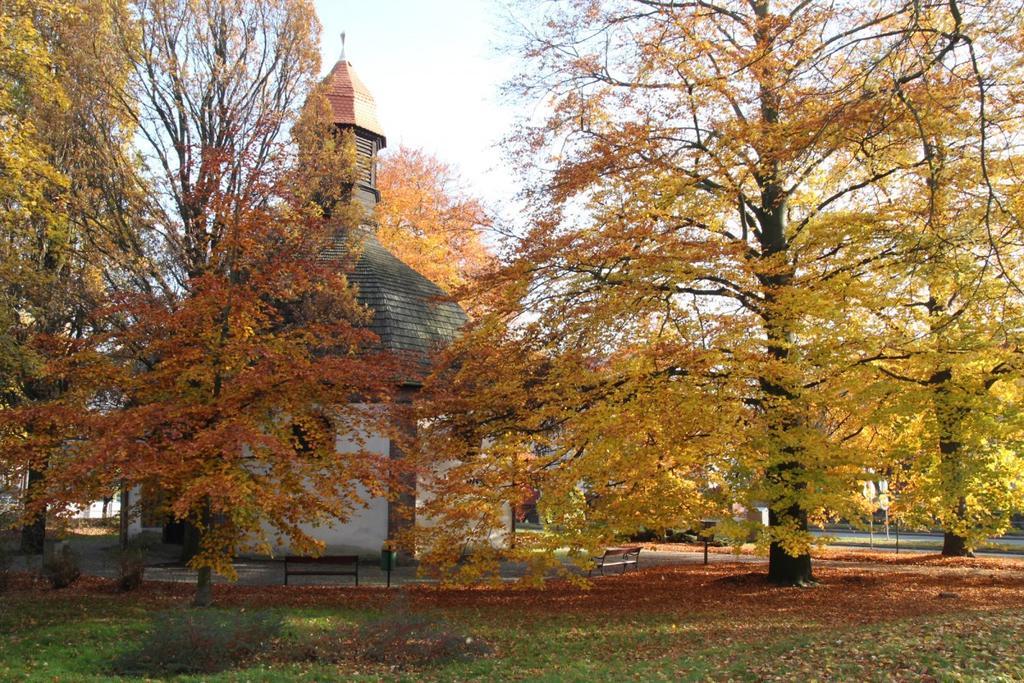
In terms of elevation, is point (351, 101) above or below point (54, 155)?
above

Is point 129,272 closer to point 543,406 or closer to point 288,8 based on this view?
point 288,8

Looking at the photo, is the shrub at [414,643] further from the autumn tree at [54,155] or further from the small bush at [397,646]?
the autumn tree at [54,155]

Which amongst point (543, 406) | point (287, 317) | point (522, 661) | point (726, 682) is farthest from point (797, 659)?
point (287, 317)

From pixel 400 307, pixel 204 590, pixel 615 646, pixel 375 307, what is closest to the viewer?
pixel 615 646

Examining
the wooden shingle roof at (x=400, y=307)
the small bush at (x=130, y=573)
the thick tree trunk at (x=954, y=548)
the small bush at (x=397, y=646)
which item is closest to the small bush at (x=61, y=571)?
the small bush at (x=130, y=573)

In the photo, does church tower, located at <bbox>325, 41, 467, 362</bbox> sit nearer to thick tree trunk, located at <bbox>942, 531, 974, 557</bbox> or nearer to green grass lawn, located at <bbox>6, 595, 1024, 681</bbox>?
green grass lawn, located at <bbox>6, 595, 1024, 681</bbox>

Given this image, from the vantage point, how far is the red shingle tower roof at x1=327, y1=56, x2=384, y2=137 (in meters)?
26.4

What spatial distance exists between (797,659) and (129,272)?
1424 centimetres

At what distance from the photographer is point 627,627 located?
1166 centimetres

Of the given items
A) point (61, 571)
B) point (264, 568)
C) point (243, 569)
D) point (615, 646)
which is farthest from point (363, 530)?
point (615, 646)

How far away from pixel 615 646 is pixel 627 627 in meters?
1.36

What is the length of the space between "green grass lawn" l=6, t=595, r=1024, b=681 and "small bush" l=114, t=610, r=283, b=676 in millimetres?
313

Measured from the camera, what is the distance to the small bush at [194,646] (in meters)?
8.52

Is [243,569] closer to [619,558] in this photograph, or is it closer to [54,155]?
[619,558]
